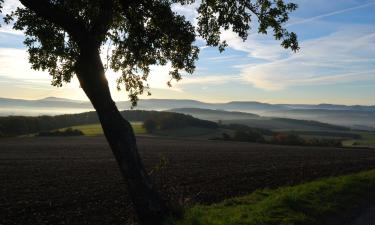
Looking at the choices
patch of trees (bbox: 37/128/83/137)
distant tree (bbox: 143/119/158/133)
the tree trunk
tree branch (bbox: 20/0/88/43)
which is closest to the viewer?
tree branch (bbox: 20/0/88/43)

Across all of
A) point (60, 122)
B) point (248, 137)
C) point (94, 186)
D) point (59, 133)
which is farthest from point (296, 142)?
point (94, 186)

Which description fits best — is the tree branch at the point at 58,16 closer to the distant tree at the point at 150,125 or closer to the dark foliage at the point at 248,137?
the dark foliage at the point at 248,137

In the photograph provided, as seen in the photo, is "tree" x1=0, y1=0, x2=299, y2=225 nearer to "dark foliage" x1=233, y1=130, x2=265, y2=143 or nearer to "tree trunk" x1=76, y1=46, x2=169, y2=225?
"tree trunk" x1=76, y1=46, x2=169, y2=225

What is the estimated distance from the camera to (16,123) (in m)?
95.6

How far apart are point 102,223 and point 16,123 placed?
86.4 meters

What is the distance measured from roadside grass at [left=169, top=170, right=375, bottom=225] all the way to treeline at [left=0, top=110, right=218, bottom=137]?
74.1 metres

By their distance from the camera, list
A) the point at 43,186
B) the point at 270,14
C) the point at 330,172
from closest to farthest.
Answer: the point at 270,14 → the point at 43,186 → the point at 330,172

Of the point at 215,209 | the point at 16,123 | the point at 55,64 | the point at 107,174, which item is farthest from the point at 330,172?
the point at 16,123

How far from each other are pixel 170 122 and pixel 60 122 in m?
30.1

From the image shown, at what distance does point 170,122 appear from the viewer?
363 ft

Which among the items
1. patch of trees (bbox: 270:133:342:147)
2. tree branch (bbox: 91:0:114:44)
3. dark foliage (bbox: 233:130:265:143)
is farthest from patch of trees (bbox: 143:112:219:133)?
tree branch (bbox: 91:0:114:44)

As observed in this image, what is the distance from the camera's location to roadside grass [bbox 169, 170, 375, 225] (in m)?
14.4

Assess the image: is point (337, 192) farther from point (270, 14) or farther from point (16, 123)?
point (16, 123)

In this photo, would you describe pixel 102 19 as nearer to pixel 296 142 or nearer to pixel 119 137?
pixel 119 137
